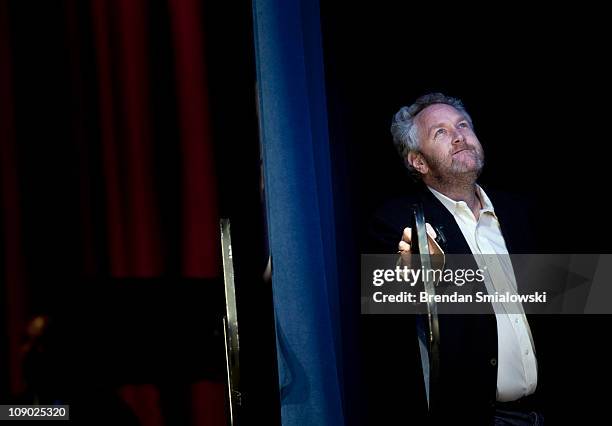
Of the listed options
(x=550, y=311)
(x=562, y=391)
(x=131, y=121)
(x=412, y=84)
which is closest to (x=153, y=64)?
(x=131, y=121)

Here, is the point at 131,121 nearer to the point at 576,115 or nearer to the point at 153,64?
the point at 153,64

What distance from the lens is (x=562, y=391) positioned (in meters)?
1.79

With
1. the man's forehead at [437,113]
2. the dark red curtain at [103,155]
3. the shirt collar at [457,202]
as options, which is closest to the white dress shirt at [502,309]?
the shirt collar at [457,202]

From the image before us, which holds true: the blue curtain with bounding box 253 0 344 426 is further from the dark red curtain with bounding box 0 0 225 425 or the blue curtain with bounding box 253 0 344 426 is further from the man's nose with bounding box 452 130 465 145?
the man's nose with bounding box 452 130 465 145

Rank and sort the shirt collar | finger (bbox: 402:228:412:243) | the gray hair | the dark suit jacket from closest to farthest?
1. finger (bbox: 402:228:412:243)
2. the dark suit jacket
3. the shirt collar
4. the gray hair

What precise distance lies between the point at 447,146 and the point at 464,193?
0.51 feet

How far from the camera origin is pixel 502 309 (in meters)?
1.71

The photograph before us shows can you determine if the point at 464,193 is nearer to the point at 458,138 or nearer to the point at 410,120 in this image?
the point at 458,138

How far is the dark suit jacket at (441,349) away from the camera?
1.63 meters

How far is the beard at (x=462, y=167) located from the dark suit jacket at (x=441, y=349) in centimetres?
8

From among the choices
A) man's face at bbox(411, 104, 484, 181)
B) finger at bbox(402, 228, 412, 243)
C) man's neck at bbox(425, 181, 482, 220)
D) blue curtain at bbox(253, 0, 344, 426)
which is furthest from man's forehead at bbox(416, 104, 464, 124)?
finger at bbox(402, 228, 412, 243)

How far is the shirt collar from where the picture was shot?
1.86 metres

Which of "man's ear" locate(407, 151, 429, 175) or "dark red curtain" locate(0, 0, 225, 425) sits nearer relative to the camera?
"dark red curtain" locate(0, 0, 225, 425)

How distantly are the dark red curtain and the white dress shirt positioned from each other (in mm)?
748
